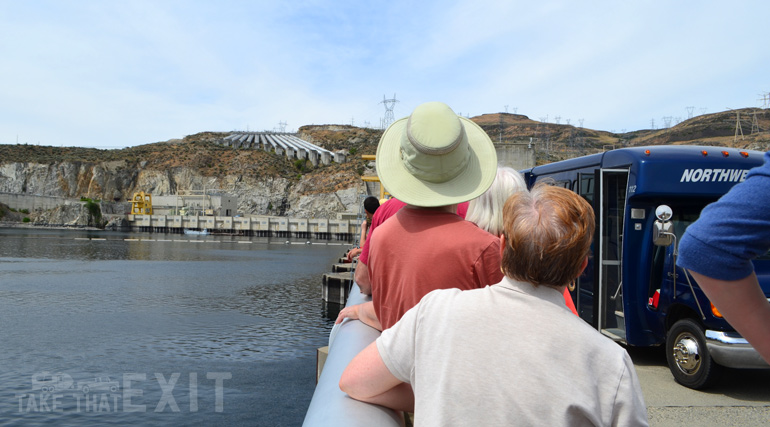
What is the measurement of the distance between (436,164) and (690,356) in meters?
5.87

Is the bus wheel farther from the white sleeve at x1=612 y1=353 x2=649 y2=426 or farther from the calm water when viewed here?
the calm water

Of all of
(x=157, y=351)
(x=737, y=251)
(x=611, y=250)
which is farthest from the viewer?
(x=157, y=351)

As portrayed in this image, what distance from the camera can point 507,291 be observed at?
1.96m

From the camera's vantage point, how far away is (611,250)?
8.73 m

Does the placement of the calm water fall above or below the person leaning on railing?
below

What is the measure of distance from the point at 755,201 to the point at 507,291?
81cm

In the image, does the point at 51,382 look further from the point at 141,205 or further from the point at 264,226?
the point at 141,205

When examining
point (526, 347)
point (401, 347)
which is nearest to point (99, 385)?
point (401, 347)

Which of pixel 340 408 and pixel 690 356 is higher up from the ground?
pixel 340 408

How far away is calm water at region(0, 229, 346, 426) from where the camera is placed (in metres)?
10.3

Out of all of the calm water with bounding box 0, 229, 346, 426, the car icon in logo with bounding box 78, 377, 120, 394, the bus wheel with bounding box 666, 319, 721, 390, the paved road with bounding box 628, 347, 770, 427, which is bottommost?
the calm water with bounding box 0, 229, 346, 426

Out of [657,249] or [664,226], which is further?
[657,249]

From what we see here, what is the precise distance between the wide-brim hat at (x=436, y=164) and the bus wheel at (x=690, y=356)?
209 inches

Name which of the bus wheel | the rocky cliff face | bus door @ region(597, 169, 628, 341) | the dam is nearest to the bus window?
bus door @ region(597, 169, 628, 341)
